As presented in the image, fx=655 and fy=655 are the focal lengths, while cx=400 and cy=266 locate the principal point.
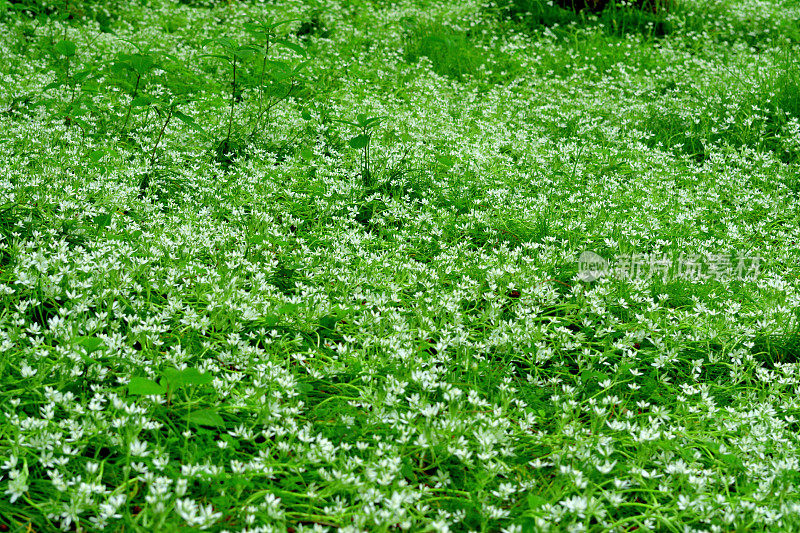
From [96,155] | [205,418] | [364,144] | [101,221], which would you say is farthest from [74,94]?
[205,418]

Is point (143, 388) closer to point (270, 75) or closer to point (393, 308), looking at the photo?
point (393, 308)

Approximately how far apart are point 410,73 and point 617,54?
11.0 ft

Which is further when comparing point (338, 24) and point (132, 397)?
point (338, 24)

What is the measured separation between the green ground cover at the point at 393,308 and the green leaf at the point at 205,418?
0.01 m

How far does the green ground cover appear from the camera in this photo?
255 cm

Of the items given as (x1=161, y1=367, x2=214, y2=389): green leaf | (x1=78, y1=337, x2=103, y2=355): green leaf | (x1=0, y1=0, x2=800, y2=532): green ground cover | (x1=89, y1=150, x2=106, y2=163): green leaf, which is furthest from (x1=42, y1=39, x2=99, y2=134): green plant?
(x1=161, y1=367, x2=214, y2=389): green leaf

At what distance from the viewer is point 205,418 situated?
8.96 ft

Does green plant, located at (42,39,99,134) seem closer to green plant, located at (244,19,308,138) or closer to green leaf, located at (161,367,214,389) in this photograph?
green plant, located at (244,19,308,138)

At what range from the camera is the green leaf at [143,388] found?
266cm

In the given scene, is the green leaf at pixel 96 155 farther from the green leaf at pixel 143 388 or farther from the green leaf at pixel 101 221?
the green leaf at pixel 143 388

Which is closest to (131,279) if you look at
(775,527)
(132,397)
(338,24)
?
(132,397)

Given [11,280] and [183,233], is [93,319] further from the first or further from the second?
[183,233]

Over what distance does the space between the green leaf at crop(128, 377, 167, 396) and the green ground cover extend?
0.02 meters

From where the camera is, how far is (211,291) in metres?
3.79
